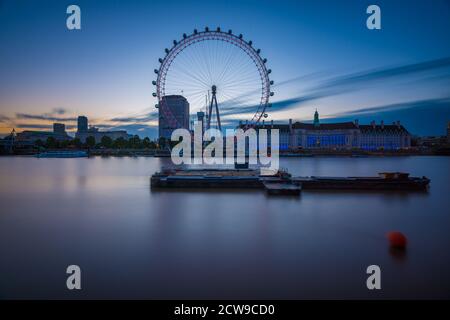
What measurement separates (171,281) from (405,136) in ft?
444

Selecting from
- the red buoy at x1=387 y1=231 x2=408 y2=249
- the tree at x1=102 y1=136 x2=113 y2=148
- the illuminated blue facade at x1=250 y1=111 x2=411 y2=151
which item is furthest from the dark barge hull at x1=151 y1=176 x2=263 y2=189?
the tree at x1=102 y1=136 x2=113 y2=148

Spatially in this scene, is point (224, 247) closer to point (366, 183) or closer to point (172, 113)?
point (366, 183)

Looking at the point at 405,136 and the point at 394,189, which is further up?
the point at 405,136

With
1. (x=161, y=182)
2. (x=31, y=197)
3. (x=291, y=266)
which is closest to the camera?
(x=291, y=266)

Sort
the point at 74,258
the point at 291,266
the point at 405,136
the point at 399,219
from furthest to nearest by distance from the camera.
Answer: the point at 405,136 < the point at 399,219 < the point at 74,258 < the point at 291,266

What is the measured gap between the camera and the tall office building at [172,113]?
31.6 m

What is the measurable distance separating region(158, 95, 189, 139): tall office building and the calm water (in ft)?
45.0

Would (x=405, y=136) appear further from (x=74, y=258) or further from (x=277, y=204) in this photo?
(x=74, y=258)

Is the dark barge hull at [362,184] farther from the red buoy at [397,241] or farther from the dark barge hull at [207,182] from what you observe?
the red buoy at [397,241]

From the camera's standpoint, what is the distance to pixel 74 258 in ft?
31.0

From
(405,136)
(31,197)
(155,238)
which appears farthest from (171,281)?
(405,136)

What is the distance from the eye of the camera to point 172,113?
3312cm

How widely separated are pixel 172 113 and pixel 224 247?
24.6m

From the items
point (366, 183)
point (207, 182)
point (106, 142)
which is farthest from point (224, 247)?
point (106, 142)
